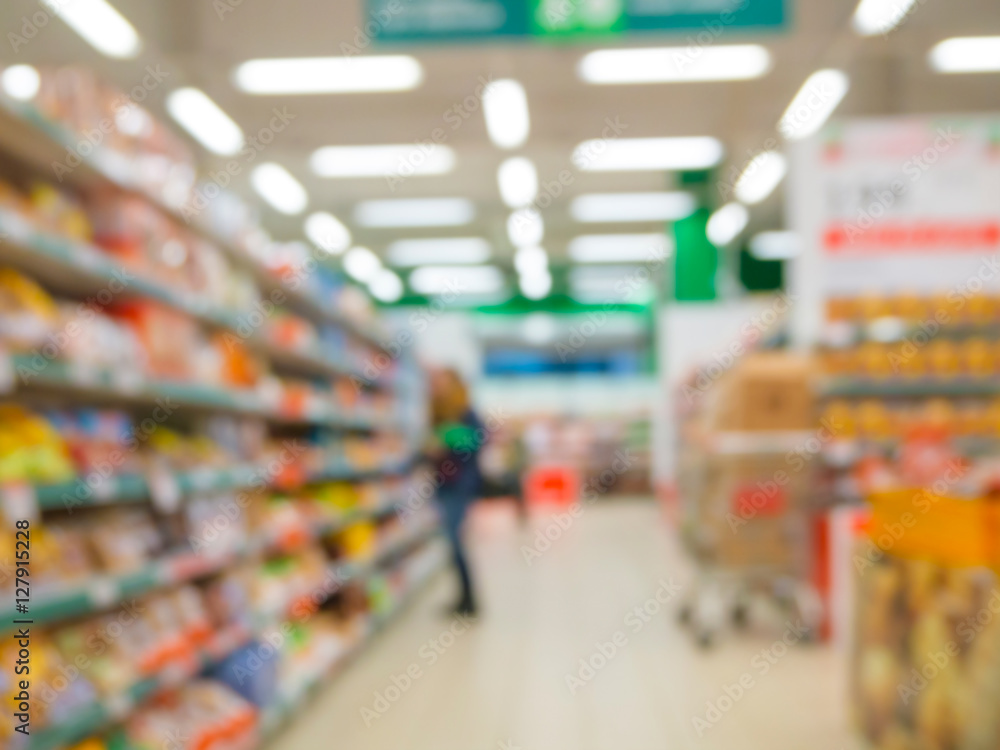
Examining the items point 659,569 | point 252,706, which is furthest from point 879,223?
point 252,706

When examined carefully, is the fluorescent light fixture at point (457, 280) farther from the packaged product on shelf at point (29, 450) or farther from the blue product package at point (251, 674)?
the packaged product on shelf at point (29, 450)

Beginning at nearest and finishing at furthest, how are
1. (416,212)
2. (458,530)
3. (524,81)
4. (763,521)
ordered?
(763,521), (458,530), (524,81), (416,212)

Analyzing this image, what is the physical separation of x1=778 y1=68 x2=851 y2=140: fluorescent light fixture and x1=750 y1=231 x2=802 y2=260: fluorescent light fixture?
4.70 m

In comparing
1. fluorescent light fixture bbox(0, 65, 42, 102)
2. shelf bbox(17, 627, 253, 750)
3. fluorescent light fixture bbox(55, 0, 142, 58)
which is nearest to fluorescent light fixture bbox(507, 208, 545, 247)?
fluorescent light fixture bbox(55, 0, 142, 58)

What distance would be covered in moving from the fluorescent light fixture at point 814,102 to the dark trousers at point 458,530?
13.4ft

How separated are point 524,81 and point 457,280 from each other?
29.7ft

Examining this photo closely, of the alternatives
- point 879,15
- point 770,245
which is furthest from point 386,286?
point 879,15

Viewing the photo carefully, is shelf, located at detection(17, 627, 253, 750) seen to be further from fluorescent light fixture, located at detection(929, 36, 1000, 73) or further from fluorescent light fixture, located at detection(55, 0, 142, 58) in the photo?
fluorescent light fixture, located at detection(929, 36, 1000, 73)

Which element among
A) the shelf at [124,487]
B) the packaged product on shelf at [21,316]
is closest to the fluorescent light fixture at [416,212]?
the shelf at [124,487]

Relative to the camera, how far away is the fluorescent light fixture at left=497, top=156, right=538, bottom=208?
10172 mm

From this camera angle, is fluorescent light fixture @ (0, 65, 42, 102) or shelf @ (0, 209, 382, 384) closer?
shelf @ (0, 209, 382, 384)

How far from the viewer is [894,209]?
5590mm

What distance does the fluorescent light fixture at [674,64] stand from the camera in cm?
707

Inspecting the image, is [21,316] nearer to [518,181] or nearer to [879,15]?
[879,15]
